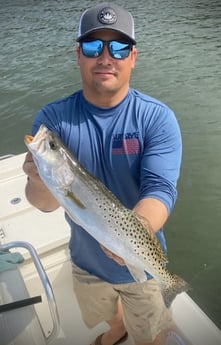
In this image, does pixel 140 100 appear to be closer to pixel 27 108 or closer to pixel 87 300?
pixel 87 300

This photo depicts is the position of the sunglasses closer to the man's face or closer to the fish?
the man's face

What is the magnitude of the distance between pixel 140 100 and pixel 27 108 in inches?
353

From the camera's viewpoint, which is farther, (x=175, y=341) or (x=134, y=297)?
(x=175, y=341)

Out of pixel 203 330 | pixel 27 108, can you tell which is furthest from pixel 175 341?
pixel 27 108

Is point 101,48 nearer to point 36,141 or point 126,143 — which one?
point 126,143

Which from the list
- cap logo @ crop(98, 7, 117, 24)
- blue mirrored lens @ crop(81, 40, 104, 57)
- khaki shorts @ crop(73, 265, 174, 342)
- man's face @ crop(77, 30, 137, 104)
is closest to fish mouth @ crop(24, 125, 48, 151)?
man's face @ crop(77, 30, 137, 104)

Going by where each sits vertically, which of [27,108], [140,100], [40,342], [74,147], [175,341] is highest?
[140,100]

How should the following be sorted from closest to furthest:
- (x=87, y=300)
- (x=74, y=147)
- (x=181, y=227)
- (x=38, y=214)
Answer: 1. (x=74, y=147)
2. (x=87, y=300)
3. (x=38, y=214)
4. (x=181, y=227)

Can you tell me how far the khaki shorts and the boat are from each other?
23 centimetres

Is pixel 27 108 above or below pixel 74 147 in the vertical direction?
below

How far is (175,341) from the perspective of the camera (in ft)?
10.2

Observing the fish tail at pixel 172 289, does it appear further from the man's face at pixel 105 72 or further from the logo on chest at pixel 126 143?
the man's face at pixel 105 72

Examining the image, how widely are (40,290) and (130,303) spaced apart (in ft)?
4.68

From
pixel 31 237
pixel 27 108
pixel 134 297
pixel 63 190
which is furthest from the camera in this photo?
pixel 27 108
